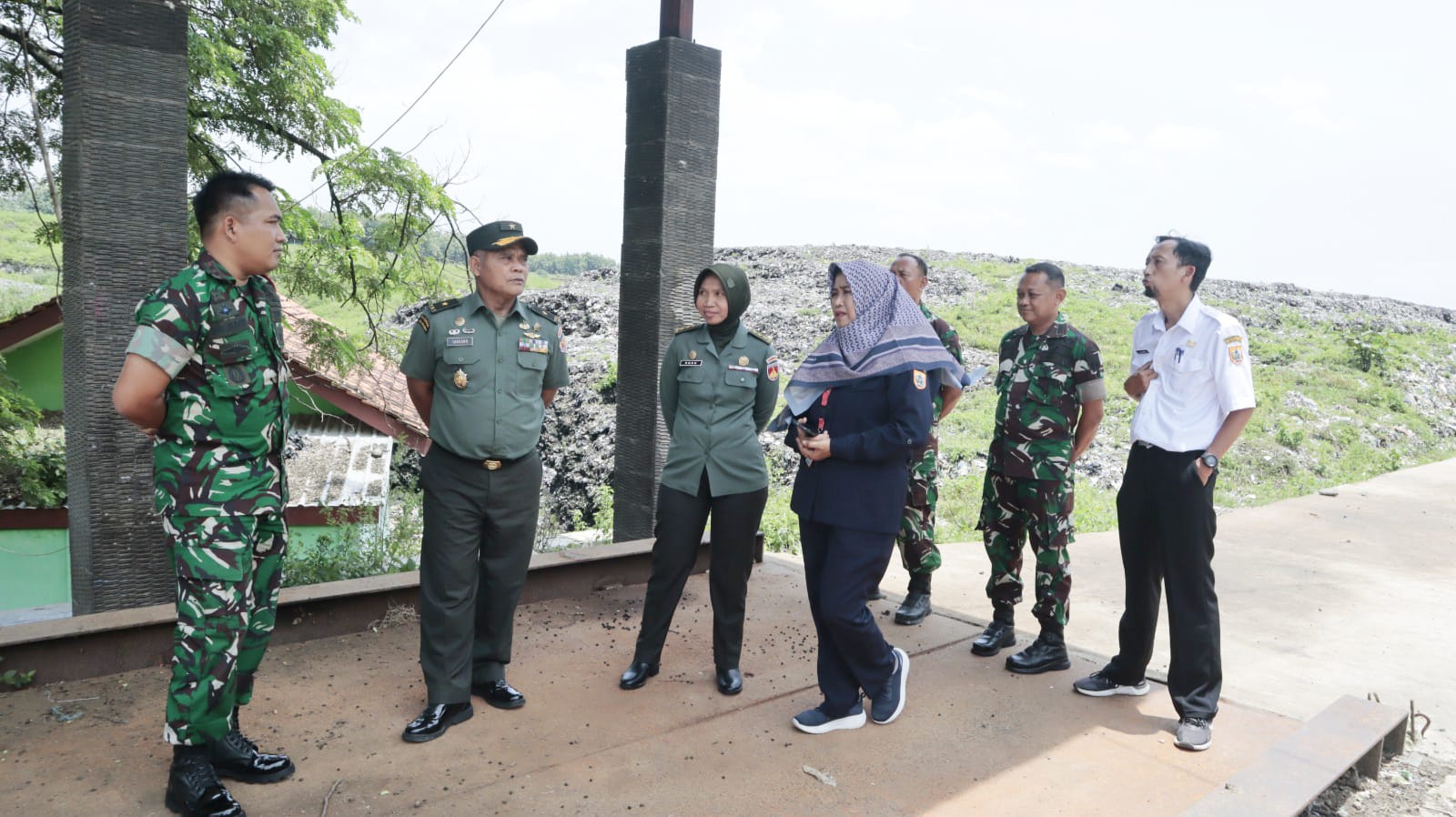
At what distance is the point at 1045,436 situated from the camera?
3928 millimetres

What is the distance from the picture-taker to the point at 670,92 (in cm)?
526

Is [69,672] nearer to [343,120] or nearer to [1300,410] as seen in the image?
[343,120]

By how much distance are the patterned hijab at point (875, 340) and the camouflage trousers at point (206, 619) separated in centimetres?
184

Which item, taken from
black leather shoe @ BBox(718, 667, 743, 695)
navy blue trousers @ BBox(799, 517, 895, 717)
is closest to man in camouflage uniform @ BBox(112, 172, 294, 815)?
black leather shoe @ BBox(718, 667, 743, 695)

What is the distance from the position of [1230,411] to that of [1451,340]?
2821 centimetres

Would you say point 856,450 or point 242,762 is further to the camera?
point 856,450

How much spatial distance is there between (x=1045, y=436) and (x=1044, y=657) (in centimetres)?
96

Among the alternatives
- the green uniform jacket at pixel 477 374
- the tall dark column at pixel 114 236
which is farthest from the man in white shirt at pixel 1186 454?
the tall dark column at pixel 114 236

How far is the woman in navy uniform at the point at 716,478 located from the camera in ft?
12.0

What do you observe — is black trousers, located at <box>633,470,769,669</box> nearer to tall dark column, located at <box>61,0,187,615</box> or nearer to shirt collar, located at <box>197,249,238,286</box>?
shirt collar, located at <box>197,249,238,286</box>

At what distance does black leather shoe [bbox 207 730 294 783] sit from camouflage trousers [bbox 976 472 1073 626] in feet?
9.46

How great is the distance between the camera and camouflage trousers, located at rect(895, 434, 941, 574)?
4.60 m

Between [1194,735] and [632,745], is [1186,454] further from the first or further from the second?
[632,745]

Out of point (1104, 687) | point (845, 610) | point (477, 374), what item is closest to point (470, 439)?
point (477, 374)
